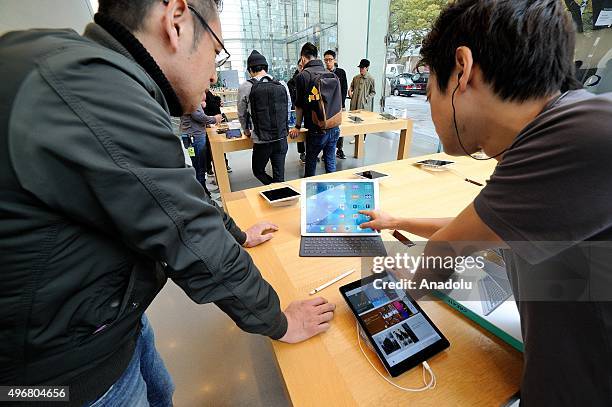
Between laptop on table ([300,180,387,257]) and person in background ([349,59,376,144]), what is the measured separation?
4218 millimetres

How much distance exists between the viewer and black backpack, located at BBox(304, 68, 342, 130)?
270 cm

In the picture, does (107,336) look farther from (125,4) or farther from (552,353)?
(552,353)

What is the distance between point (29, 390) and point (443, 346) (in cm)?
79

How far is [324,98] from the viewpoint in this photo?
9.04ft

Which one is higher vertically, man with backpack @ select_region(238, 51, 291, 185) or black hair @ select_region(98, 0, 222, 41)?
black hair @ select_region(98, 0, 222, 41)

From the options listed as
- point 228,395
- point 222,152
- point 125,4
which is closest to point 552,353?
point 125,4

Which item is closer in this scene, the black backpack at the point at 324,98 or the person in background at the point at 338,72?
the black backpack at the point at 324,98

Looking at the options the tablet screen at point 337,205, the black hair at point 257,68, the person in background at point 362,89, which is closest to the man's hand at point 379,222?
the tablet screen at point 337,205

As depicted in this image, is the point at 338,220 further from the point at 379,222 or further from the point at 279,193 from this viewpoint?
the point at 279,193

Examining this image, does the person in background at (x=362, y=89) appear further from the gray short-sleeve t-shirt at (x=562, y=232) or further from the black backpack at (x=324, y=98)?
the gray short-sleeve t-shirt at (x=562, y=232)

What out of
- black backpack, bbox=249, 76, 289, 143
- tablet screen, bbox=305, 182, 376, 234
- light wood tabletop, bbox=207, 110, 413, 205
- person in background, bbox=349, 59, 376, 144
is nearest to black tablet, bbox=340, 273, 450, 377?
tablet screen, bbox=305, 182, 376, 234

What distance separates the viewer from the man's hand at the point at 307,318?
0.65 metres

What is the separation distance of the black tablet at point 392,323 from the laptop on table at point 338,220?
0.20 metres
